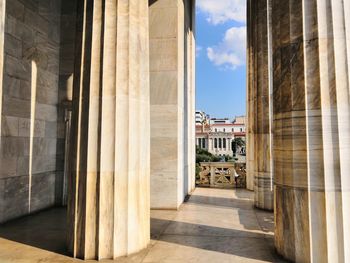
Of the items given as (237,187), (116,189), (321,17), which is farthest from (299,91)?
(237,187)

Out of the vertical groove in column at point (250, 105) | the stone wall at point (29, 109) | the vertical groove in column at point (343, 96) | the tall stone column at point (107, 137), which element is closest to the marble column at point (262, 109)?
the vertical groove in column at point (250, 105)

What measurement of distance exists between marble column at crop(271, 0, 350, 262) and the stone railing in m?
11.3

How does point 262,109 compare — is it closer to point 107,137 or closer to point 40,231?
point 107,137

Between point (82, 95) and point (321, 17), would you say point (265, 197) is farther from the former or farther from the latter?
point (82, 95)

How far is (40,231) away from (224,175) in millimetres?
11814

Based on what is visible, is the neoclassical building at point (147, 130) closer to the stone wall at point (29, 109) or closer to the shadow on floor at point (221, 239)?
the shadow on floor at point (221, 239)

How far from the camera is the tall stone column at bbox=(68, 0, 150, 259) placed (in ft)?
20.2

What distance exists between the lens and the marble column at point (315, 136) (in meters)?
5.52

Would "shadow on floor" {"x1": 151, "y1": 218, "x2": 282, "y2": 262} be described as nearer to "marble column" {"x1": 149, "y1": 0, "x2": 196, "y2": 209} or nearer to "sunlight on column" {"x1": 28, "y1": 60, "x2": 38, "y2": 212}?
"marble column" {"x1": 149, "y1": 0, "x2": 196, "y2": 209}

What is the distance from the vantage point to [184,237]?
7.50 metres

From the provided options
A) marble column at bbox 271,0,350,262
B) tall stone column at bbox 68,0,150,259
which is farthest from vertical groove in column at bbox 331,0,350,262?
tall stone column at bbox 68,0,150,259

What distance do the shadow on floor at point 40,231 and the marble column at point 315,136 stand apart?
202 inches

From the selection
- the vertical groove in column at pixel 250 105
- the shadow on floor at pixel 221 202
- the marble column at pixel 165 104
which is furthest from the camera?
the vertical groove in column at pixel 250 105

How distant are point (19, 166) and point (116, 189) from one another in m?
5.44
